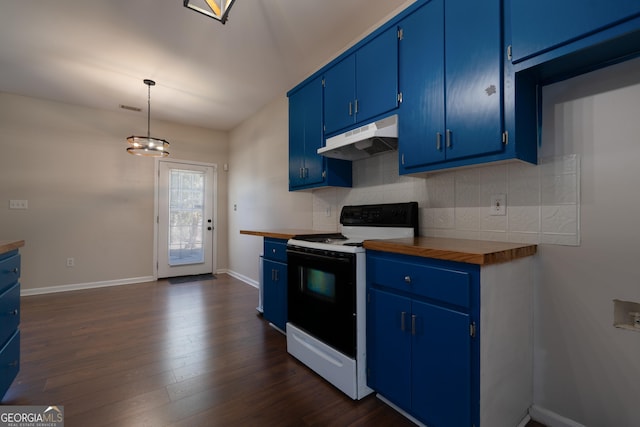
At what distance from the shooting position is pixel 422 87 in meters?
1.78

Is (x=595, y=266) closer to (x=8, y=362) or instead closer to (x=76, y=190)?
(x=8, y=362)

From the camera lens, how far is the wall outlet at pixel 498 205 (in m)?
1.67

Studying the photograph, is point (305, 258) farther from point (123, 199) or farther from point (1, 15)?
point (123, 199)

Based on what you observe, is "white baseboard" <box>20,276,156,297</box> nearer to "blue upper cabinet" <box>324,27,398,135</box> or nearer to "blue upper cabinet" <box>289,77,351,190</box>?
"blue upper cabinet" <box>289,77,351,190</box>

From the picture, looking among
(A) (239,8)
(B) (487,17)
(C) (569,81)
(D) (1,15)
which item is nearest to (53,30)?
(D) (1,15)

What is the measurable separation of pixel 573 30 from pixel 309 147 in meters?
2.03

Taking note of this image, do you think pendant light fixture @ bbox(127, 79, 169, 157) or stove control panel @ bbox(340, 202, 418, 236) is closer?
Result: stove control panel @ bbox(340, 202, 418, 236)

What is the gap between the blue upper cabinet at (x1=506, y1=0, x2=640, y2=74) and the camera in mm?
1070

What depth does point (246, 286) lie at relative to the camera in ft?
14.7

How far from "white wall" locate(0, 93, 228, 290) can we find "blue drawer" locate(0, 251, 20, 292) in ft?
10.0

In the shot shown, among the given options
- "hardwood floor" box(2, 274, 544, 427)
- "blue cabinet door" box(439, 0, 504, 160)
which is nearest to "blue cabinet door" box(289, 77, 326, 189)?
"blue cabinet door" box(439, 0, 504, 160)

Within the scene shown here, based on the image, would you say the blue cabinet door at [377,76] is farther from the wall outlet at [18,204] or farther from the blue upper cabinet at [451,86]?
the wall outlet at [18,204]

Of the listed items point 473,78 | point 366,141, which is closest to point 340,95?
point 366,141

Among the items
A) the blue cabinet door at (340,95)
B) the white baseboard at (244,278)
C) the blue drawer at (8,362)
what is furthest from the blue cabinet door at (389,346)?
the white baseboard at (244,278)
